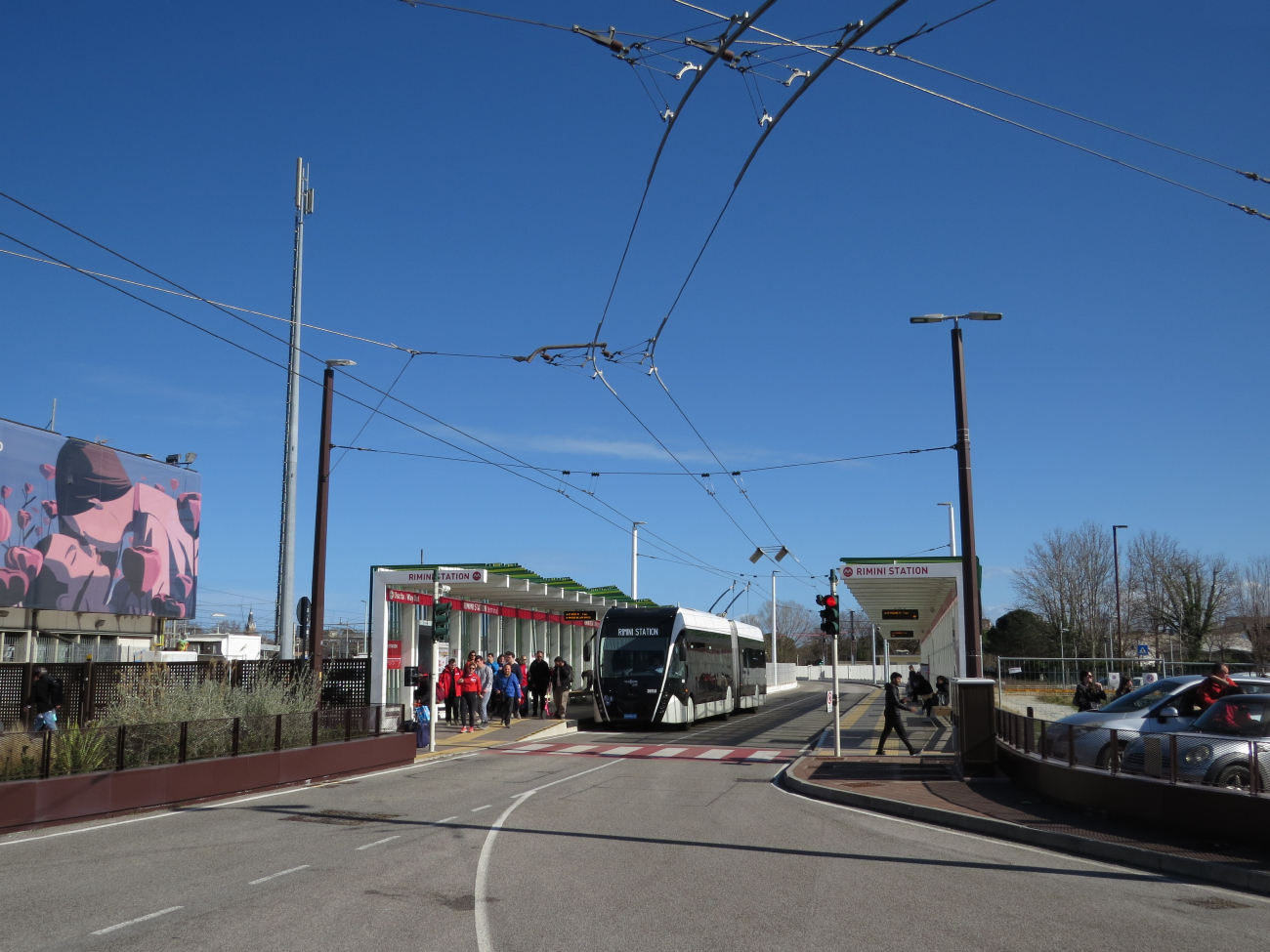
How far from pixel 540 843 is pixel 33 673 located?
14.5m

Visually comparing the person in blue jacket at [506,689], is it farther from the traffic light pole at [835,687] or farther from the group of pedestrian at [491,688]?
the traffic light pole at [835,687]

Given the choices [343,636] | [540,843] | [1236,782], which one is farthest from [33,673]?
[343,636]

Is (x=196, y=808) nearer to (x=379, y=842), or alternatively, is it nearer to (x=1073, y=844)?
(x=379, y=842)

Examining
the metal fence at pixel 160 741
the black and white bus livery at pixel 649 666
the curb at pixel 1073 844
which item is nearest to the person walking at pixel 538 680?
the black and white bus livery at pixel 649 666

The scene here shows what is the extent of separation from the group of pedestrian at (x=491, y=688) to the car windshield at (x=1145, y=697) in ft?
49.5

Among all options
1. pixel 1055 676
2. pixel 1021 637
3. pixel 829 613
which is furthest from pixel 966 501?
pixel 1021 637

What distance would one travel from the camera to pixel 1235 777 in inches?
412

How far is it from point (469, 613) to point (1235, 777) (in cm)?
2561

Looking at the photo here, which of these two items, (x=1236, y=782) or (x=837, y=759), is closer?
(x=1236, y=782)

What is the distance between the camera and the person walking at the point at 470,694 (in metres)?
26.9

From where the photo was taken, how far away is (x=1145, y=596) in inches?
2391

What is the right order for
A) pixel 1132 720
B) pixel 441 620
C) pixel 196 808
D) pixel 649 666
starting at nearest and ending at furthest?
1. pixel 196 808
2. pixel 1132 720
3. pixel 441 620
4. pixel 649 666

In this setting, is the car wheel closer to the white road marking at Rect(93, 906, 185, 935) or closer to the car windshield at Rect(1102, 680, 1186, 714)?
the car windshield at Rect(1102, 680, 1186, 714)

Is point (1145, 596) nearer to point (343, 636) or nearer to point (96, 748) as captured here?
point (96, 748)
